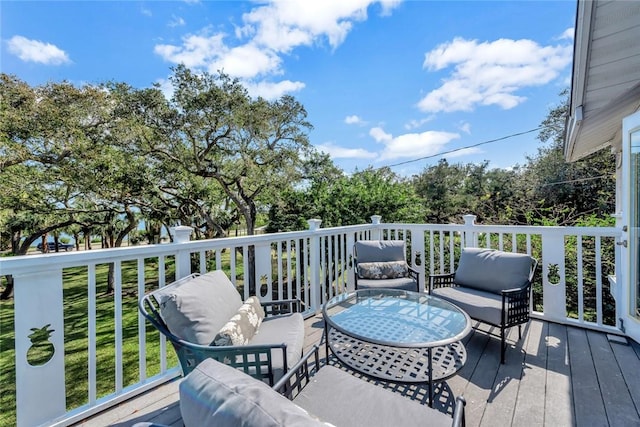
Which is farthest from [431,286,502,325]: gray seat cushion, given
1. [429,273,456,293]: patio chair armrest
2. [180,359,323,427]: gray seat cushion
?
[180,359,323,427]: gray seat cushion

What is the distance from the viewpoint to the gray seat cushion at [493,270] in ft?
9.55

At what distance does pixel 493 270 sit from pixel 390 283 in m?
1.12

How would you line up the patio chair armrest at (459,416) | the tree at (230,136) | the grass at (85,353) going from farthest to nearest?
the tree at (230,136) < the grass at (85,353) < the patio chair armrest at (459,416)

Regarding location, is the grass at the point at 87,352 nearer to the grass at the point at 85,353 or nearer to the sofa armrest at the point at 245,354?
the grass at the point at 85,353

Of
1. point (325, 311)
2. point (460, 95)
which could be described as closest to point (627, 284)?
point (325, 311)

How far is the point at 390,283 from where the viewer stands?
3.52 metres

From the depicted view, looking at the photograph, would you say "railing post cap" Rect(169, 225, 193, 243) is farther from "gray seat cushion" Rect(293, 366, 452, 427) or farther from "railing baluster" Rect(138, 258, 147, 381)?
"gray seat cushion" Rect(293, 366, 452, 427)

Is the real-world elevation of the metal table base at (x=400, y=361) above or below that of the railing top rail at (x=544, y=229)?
below

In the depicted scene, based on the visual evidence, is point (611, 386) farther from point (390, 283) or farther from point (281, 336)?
point (281, 336)

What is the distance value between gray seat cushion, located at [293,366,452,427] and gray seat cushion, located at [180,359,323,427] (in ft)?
2.12

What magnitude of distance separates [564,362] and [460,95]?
8733 millimetres

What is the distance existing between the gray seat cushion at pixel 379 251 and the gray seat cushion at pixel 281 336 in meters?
1.71

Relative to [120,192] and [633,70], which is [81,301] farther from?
[633,70]

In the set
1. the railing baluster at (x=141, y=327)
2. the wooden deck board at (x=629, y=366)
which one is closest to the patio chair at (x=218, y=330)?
the railing baluster at (x=141, y=327)
